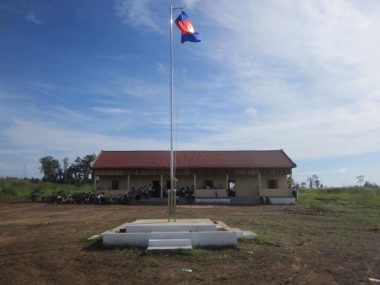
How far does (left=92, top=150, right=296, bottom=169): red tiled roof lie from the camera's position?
1448 inches

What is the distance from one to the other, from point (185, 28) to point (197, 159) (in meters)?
24.8

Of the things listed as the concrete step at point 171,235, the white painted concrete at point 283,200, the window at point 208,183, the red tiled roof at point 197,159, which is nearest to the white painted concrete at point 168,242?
the concrete step at point 171,235

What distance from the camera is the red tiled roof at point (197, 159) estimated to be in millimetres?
36781

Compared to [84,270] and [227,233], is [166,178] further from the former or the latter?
[84,270]

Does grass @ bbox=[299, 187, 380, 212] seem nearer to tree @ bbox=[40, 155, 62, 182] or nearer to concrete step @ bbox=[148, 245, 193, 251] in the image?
concrete step @ bbox=[148, 245, 193, 251]

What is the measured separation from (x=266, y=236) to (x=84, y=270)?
6.23 meters

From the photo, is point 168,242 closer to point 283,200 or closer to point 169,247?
point 169,247

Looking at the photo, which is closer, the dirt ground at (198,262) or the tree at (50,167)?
the dirt ground at (198,262)

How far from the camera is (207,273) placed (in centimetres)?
873

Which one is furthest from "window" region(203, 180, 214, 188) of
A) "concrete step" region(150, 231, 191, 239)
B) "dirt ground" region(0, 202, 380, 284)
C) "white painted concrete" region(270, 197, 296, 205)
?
"concrete step" region(150, 231, 191, 239)

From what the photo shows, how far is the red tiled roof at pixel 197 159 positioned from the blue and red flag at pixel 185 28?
867 inches

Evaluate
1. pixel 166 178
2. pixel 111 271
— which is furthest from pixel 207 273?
pixel 166 178

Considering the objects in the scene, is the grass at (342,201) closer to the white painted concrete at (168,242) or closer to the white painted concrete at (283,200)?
the white painted concrete at (283,200)

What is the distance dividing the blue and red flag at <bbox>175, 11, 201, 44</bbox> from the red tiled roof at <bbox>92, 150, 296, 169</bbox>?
2202cm
